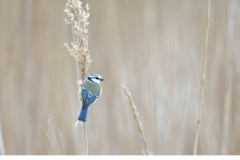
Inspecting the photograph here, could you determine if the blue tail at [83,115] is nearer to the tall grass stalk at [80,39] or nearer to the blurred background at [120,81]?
the tall grass stalk at [80,39]

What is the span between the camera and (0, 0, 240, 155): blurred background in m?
0.93

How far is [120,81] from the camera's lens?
1072 mm

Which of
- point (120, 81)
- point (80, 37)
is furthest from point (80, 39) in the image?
point (120, 81)

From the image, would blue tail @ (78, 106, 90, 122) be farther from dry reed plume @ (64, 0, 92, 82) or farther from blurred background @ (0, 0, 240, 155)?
blurred background @ (0, 0, 240, 155)

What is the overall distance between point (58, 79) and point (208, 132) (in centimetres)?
36

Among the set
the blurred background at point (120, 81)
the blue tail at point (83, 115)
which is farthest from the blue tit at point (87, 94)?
the blurred background at point (120, 81)

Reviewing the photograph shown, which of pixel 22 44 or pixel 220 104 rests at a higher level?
pixel 22 44

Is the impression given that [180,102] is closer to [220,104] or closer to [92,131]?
[220,104]

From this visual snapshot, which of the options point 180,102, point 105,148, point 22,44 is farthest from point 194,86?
point 22,44

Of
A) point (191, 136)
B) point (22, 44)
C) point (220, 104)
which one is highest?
point (22, 44)

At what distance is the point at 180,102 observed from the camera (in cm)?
104

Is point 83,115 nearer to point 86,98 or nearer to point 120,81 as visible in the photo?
point 86,98

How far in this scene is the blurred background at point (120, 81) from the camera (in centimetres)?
93
